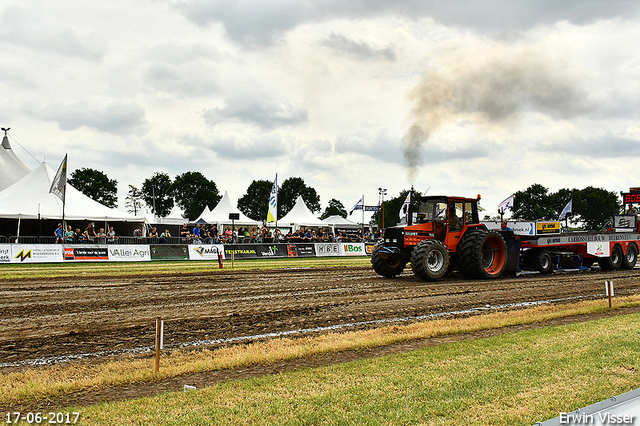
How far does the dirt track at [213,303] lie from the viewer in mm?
7273

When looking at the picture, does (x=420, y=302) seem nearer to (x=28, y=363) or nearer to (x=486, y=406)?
(x=486, y=406)

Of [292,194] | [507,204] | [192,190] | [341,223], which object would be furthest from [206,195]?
[507,204]

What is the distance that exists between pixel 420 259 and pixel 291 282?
3784 mm

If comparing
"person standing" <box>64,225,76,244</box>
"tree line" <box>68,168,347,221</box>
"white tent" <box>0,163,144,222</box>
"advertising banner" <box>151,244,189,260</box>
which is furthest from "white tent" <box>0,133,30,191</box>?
"tree line" <box>68,168,347,221</box>

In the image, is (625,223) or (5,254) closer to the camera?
(625,223)

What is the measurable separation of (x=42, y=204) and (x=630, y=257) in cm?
3145

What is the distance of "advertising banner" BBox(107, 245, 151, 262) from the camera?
24766 mm

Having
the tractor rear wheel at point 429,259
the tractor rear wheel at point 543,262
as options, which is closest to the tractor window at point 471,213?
the tractor rear wheel at point 429,259

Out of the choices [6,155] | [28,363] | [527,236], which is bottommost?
[28,363]

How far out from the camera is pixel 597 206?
95812 millimetres

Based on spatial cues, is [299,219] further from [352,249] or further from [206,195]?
[206,195]

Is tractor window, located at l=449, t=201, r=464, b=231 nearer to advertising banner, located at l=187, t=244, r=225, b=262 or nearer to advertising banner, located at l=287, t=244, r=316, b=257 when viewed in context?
advertising banner, located at l=187, t=244, r=225, b=262

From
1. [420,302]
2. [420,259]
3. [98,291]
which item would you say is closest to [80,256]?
[98,291]

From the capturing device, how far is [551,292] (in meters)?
11.9
